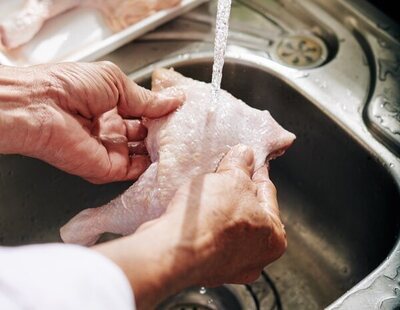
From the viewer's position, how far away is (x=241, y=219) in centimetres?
85

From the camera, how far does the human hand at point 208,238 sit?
0.74 m

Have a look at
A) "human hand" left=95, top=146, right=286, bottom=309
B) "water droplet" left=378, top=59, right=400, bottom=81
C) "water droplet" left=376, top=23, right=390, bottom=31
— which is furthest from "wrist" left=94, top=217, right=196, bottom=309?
"water droplet" left=376, top=23, right=390, bottom=31

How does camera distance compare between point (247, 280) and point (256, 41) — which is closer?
point (247, 280)

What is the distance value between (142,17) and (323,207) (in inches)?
22.9

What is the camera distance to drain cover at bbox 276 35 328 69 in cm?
126

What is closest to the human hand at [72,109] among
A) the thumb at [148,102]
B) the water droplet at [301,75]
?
the thumb at [148,102]

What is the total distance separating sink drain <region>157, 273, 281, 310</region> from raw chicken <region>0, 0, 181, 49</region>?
23.7 inches

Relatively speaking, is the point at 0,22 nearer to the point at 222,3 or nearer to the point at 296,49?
the point at 222,3

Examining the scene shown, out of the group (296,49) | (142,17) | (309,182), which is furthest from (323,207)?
(142,17)

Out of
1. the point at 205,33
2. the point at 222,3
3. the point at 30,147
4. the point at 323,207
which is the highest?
the point at 222,3

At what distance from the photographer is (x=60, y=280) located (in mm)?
635

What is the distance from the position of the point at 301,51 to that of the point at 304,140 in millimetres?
211

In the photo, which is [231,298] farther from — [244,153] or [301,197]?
[244,153]

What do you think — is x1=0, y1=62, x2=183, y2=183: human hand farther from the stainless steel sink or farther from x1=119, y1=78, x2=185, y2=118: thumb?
the stainless steel sink
